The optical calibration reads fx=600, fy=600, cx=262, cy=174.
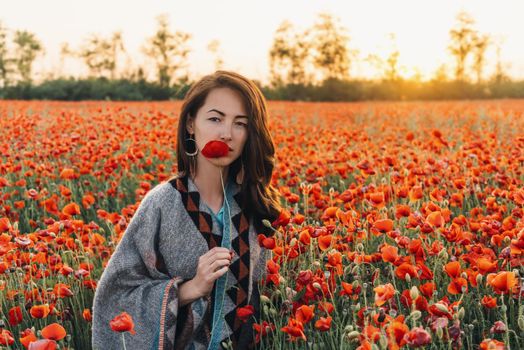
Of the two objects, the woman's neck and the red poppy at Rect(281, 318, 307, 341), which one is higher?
the woman's neck

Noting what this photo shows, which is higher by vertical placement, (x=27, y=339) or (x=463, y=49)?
(x=463, y=49)

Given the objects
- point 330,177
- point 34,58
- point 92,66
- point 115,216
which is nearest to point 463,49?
point 92,66

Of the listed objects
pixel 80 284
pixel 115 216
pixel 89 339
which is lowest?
pixel 89 339

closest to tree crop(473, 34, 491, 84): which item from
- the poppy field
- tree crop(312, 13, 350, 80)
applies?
tree crop(312, 13, 350, 80)

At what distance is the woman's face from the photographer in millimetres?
2393

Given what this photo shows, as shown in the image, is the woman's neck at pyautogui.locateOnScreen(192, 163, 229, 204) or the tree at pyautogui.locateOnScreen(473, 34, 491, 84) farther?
the tree at pyautogui.locateOnScreen(473, 34, 491, 84)

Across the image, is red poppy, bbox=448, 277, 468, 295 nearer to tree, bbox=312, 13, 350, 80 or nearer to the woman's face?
the woman's face

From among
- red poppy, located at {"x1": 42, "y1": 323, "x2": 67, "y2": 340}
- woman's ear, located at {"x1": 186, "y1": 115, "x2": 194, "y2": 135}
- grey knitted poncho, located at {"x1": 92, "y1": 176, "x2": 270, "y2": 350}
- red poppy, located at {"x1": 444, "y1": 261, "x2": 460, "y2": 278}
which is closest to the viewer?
red poppy, located at {"x1": 42, "y1": 323, "x2": 67, "y2": 340}

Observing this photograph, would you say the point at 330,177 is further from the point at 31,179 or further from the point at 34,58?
the point at 34,58

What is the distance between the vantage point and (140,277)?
2357mm

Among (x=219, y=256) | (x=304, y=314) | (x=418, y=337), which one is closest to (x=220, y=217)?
(x=219, y=256)

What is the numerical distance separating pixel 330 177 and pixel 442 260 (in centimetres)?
302

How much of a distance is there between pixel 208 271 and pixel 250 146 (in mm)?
610

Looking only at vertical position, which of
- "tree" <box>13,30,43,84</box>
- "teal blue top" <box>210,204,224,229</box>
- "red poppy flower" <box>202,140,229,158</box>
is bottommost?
"teal blue top" <box>210,204,224,229</box>
